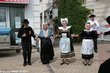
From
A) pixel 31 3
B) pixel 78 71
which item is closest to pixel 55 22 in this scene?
pixel 31 3

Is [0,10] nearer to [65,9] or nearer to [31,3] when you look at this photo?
[31,3]

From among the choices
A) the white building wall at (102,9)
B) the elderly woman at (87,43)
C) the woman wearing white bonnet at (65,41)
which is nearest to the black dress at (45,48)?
the woman wearing white bonnet at (65,41)

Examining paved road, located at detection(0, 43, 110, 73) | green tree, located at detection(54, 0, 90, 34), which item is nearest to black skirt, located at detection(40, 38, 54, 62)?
paved road, located at detection(0, 43, 110, 73)

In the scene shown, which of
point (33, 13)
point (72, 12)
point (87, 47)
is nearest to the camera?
point (87, 47)

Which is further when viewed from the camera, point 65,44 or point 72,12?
point 72,12

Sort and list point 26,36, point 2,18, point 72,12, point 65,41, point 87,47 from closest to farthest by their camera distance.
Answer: point 87,47 → point 65,41 → point 26,36 → point 2,18 → point 72,12

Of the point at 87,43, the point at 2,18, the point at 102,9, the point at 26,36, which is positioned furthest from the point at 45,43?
the point at 102,9

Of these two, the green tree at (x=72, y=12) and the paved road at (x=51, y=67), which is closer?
the paved road at (x=51, y=67)

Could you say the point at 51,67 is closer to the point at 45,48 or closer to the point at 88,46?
the point at 45,48

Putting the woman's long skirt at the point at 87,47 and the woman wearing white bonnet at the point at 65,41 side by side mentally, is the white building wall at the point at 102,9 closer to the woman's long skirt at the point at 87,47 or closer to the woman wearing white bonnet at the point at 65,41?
the woman wearing white bonnet at the point at 65,41

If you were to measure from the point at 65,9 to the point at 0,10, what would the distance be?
15.1ft

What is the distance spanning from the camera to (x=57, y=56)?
13.4m

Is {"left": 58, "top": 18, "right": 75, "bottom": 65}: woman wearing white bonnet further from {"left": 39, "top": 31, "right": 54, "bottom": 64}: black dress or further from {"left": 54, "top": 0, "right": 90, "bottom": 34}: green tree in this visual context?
{"left": 54, "top": 0, "right": 90, "bottom": 34}: green tree

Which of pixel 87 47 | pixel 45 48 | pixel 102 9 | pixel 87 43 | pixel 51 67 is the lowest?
pixel 51 67
